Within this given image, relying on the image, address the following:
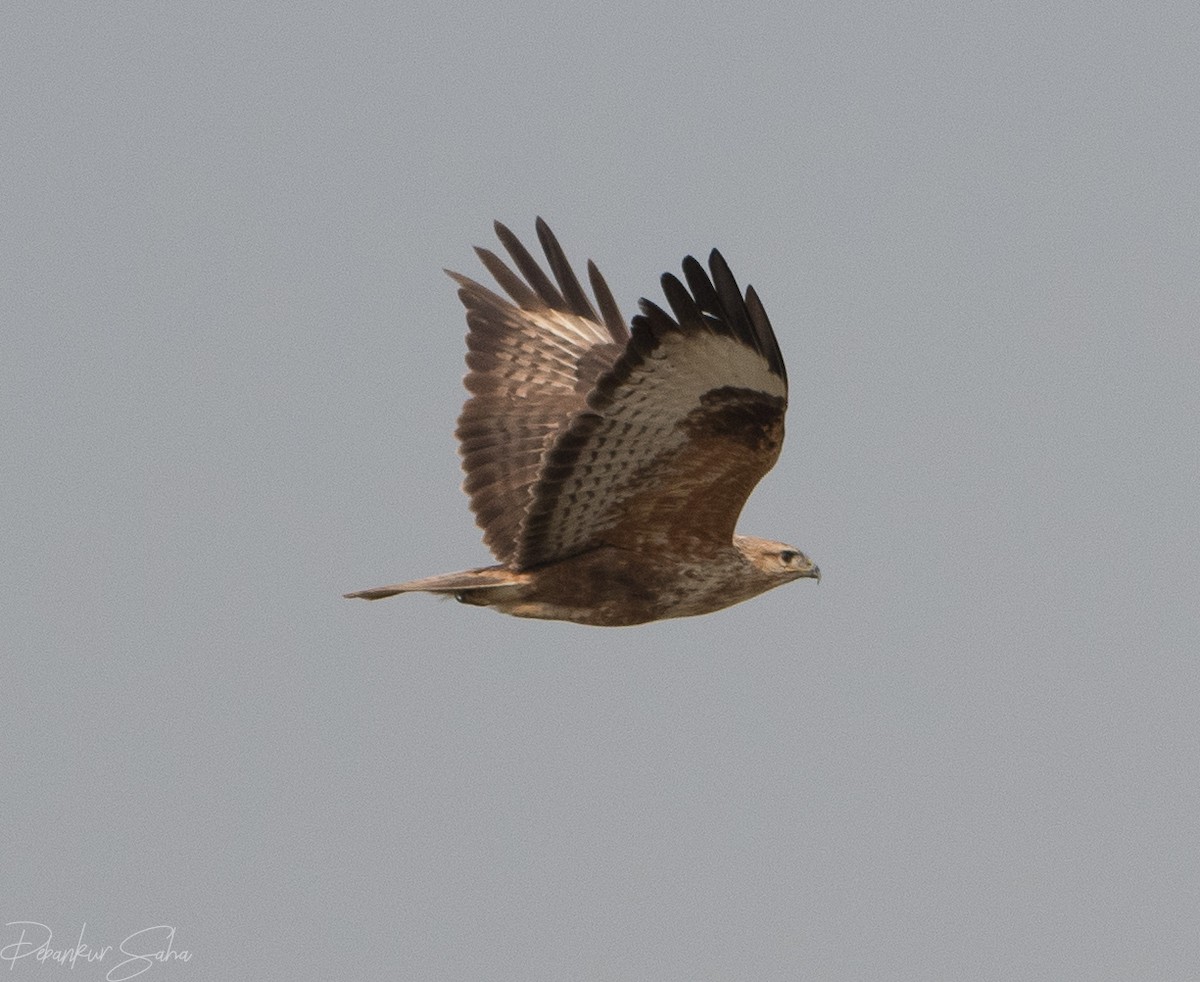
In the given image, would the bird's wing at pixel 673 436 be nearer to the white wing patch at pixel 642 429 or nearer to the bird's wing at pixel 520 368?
the white wing patch at pixel 642 429

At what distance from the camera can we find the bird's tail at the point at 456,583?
10.3 metres

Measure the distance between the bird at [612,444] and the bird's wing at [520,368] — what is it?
1 centimetres

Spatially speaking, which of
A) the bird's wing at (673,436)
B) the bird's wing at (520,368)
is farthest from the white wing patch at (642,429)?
the bird's wing at (520,368)

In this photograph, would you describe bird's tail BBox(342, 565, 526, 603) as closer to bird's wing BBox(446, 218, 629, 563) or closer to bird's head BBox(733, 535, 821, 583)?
bird's wing BBox(446, 218, 629, 563)

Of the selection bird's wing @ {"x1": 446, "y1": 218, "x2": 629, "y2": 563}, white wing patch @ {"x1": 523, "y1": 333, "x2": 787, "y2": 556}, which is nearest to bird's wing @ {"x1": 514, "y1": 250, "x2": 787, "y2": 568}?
white wing patch @ {"x1": 523, "y1": 333, "x2": 787, "y2": 556}

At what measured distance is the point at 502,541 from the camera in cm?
1107

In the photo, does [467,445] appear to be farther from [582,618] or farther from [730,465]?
[730,465]

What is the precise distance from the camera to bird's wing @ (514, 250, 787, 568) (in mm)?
9391

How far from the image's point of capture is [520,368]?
1196 cm

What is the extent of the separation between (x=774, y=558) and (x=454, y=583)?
1.67m

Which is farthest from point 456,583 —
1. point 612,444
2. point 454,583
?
point 612,444

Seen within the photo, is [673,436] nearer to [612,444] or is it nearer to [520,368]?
[612,444]

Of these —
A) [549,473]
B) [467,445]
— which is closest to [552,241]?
[467,445]

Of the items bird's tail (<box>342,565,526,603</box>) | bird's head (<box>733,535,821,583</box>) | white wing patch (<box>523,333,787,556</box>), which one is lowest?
bird's tail (<box>342,565,526,603</box>)
